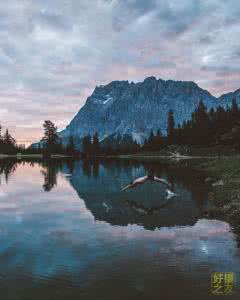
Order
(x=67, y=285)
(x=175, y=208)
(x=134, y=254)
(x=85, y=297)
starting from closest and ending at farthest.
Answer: (x=85, y=297), (x=67, y=285), (x=134, y=254), (x=175, y=208)

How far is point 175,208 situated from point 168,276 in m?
15.0

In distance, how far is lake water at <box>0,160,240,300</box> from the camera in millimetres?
12578

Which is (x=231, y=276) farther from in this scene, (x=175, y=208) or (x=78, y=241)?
(x=175, y=208)

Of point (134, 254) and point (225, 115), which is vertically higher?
point (225, 115)

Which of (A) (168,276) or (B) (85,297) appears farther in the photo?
(A) (168,276)

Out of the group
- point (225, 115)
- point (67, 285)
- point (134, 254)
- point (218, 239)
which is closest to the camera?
point (67, 285)

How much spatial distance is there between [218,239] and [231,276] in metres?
5.81

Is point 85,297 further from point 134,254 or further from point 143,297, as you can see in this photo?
point 134,254

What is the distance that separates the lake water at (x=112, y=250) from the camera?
12578mm

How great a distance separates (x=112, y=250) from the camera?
1719cm

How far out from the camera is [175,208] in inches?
1122

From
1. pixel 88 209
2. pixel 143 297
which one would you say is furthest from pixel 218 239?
pixel 88 209

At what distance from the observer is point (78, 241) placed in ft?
62.4

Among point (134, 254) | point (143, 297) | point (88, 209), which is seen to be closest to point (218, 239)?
point (134, 254)
